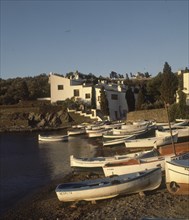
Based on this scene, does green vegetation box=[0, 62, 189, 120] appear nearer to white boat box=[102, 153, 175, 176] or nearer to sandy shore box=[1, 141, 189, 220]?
white boat box=[102, 153, 175, 176]

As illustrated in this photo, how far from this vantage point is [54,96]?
82312 millimetres

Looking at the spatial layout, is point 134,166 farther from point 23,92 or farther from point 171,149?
point 23,92

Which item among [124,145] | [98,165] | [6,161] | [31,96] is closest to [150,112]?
[124,145]

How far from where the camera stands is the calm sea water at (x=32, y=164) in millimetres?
24438

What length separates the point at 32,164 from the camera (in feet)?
111

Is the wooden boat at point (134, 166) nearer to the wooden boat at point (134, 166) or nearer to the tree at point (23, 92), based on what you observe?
the wooden boat at point (134, 166)

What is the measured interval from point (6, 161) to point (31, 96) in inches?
2086

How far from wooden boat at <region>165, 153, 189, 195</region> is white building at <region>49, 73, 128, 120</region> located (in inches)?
2104

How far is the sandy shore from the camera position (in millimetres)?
15414

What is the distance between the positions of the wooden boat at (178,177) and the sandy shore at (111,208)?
427 mm

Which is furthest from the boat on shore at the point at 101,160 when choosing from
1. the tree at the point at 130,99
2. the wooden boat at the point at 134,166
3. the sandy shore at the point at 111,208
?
the tree at the point at 130,99

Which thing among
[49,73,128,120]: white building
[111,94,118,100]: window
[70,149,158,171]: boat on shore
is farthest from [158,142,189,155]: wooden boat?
[111,94,118,100]: window

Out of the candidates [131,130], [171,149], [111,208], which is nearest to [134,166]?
[171,149]

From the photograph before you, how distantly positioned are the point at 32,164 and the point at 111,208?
18383 mm
